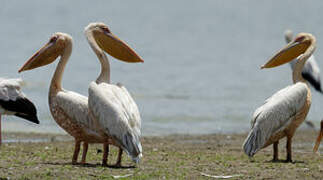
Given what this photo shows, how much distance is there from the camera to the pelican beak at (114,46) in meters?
8.32

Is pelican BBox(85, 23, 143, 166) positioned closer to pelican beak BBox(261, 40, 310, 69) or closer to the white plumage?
the white plumage

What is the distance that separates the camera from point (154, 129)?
1305 cm

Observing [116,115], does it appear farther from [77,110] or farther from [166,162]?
[166,162]

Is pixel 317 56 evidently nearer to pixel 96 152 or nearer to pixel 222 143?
pixel 222 143

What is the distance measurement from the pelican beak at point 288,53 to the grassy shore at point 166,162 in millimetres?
1229

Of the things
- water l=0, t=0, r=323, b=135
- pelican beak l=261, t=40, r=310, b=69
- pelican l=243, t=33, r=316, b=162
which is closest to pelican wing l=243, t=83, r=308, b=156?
pelican l=243, t=33, r=316, b=162

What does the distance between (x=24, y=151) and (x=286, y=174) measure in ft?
11.5

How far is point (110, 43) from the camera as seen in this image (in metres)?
→ 8.38

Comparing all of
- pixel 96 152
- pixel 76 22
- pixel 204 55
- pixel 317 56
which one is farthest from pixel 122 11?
pixel 96 152

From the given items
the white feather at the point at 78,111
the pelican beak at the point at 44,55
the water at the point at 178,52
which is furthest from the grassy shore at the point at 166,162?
the water at the point at 178,52

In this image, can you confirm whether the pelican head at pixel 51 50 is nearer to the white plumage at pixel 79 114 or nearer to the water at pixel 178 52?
the white plumage at pixel 79 114

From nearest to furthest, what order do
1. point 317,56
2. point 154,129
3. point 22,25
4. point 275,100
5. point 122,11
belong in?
point 275,100 → point 154,129 → point 317,56 → point 22,25 → point 122,11

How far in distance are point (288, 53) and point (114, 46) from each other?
2.40 metres

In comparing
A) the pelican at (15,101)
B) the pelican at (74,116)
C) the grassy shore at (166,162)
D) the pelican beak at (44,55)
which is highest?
the pelican beak at (44,55)
